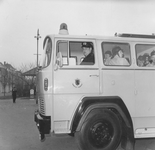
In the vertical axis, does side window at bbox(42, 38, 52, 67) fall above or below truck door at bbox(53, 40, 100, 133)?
above

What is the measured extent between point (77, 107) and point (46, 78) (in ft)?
3.10

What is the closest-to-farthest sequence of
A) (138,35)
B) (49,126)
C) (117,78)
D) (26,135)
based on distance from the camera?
(49,126)
(117,78)
(138,35)
(26,135)

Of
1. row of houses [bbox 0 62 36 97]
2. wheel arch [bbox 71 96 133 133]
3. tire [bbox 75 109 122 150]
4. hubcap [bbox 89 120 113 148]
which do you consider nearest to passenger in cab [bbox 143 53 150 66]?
wheel arch [bbox 71 96 133 133]

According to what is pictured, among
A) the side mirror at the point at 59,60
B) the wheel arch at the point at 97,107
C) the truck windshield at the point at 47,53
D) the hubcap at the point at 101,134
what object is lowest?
the hubcap at the point at 101,134

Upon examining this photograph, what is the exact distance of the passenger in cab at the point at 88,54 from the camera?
162 inches

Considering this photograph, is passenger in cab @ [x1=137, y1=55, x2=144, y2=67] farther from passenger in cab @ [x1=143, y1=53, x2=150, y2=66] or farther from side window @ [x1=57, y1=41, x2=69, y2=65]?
side window @ [x1=57, y1=41, x2=69, y2=65]

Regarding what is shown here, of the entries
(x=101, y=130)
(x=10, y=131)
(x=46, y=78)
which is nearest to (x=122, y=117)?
(x=101, y=130)

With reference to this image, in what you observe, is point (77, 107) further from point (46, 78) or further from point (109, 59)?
point (109, 59)

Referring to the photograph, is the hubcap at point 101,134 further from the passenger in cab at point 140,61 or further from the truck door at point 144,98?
the passenger in cab at point 140,61

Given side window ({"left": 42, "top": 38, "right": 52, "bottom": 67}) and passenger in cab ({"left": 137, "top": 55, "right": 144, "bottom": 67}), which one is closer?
side window ({"left": 42, "top": 38, "right": 52, "bottom": 67})

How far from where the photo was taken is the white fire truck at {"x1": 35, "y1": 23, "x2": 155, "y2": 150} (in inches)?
153

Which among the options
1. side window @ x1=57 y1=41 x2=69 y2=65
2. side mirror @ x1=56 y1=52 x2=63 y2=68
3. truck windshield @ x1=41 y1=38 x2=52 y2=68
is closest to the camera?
side mirror @ x1=56 y1=52 x2=63 y2=68

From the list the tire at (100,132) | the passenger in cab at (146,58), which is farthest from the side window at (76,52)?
the passenger in cab at (146,58)

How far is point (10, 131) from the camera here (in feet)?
20.4
